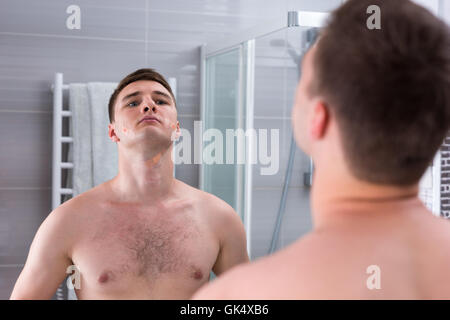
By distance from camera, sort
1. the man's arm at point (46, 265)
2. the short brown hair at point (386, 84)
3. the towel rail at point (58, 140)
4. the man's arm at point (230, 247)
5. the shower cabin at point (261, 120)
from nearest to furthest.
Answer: the short brown hair at point (386, 84) < the man's arm at point (46, 265) < the man's arm at point (230, 247) < the shower cabin at point (261, 120) < the towel rail at point (58, 140)

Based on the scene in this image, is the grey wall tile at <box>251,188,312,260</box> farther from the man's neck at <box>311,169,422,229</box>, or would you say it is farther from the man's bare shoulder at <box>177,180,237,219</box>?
the man's neck at <box>311,169,422,229</box>

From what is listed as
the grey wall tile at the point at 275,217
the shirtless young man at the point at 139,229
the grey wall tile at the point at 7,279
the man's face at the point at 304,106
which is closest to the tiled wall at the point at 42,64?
the grey wall tile at the point at 7,279

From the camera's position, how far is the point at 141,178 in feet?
3.86

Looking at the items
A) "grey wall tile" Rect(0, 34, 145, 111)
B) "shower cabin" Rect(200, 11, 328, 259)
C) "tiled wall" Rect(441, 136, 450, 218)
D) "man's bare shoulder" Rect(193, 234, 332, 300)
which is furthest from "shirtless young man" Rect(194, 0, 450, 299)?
"tiled wall" Rect(441, 136, 450, 218)

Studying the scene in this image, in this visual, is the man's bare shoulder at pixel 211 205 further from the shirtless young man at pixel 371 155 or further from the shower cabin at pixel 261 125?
the shirtless young man at pixel 371 155

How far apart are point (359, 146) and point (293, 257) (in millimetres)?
113

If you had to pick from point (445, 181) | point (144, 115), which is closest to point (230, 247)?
point (144, 115)

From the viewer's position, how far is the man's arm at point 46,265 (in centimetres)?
99

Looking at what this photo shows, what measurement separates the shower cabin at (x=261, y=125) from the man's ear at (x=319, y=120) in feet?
3.51

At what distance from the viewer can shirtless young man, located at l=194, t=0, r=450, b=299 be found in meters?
0.44

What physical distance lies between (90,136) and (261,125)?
0.64 meters

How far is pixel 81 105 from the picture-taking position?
6.26 feet

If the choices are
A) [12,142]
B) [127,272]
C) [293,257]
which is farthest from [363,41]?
[12,142]

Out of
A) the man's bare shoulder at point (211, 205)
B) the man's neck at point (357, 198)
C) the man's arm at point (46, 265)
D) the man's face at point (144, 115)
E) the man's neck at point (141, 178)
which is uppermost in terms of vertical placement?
the man's face at point (144, 115)
